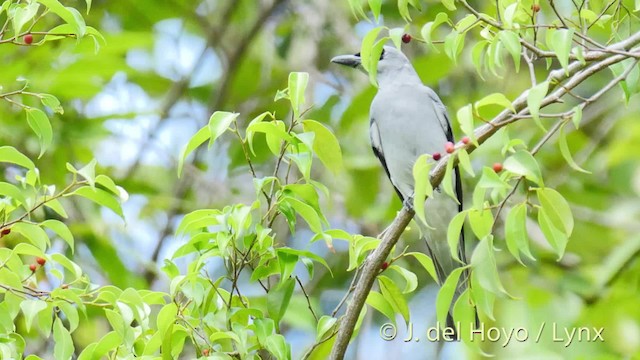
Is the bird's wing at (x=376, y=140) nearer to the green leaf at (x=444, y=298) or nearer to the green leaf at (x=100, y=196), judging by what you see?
the green leaf at (x=100, y=196)

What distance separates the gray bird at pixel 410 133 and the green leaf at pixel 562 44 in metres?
2.01

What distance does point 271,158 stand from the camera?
6.16 metres

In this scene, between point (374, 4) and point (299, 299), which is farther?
point (299, 299)

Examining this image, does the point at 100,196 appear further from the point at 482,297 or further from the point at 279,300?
the point at 482,297

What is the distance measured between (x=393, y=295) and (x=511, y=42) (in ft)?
2.59

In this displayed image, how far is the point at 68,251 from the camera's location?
477cm

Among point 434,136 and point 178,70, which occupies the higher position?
point 434,136

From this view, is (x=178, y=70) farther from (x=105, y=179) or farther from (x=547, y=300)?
(x=105, y=179)

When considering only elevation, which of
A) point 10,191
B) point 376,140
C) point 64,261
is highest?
point 10,191

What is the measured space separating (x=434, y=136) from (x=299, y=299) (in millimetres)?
1217

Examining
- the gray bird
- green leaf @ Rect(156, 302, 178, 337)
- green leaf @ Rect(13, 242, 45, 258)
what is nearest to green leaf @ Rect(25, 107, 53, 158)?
green leaf @ Rect(13, 242, 45, 258)

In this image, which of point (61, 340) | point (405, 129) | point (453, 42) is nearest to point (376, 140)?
point (405, 129)

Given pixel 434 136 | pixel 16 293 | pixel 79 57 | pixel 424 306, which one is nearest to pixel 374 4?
pixel 16 293

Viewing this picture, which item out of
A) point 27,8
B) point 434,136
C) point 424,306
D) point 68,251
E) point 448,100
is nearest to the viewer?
point 27,8
